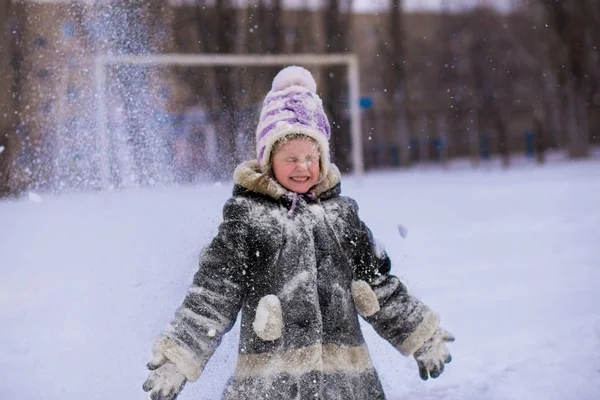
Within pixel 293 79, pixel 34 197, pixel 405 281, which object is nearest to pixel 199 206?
pixel 405 281

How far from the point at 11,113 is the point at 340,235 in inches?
431

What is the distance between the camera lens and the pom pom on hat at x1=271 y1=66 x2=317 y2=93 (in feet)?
6.97

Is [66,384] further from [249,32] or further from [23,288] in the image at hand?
[249,32]

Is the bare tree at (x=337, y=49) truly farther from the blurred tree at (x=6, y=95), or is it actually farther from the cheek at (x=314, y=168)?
the cheek at (x=314, y=168)

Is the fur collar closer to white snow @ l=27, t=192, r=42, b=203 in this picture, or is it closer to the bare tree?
white snow @ l=27, t=192, r=42, b=203

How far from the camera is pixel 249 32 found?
18.0 meters

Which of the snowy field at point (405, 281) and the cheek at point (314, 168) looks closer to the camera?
the cheek at point (314, 168)

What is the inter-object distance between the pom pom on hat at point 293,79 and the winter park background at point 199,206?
0.93 meters

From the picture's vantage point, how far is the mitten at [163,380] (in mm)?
1797

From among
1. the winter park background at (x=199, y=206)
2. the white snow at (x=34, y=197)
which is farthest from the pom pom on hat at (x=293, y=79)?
the white snow at (x=34, y=197)

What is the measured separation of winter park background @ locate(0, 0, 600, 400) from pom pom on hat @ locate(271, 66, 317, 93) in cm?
93

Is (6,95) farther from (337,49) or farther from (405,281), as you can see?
(337,49)

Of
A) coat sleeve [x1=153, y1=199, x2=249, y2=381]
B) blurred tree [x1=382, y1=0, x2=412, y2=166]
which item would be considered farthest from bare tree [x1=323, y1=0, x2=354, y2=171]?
coat sleeve [x1=153, y1=199, x2=249, y2=381]

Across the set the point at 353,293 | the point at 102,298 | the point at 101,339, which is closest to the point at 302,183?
the point at 353,293
